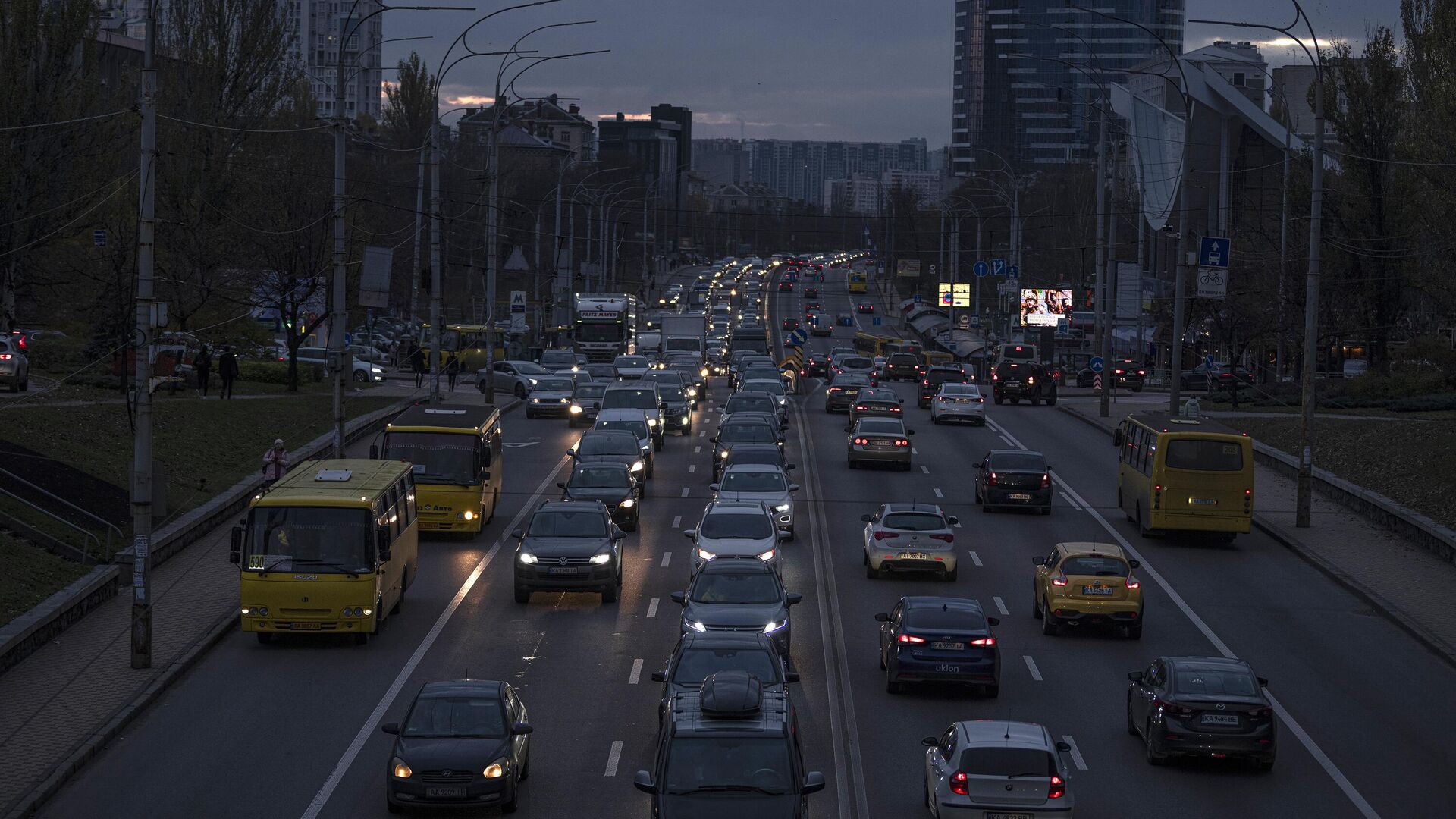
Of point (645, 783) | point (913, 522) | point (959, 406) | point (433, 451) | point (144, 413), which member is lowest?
point (645, 783)

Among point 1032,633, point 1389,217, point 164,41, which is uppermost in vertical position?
point 164,41

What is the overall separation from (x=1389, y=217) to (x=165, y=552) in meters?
48.8

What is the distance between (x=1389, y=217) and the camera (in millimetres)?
61125

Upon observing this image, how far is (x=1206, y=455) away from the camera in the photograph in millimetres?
33844

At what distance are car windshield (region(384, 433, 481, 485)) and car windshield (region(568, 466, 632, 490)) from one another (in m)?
2.64

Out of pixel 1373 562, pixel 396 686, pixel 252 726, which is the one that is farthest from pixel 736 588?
pixel 1373 562

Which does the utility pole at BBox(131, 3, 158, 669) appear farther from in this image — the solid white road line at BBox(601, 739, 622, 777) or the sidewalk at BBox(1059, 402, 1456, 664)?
the sidewalk at BBox(1059, 402, 1456, 664)

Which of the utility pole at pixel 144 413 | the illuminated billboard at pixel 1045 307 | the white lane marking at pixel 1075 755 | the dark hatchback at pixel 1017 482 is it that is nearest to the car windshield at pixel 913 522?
the dark hatchback at pixel 1017 482

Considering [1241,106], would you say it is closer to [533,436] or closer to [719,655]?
[533,436]

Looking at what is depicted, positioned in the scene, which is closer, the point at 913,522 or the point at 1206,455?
the point at 913,522

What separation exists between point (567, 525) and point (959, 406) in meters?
31.3

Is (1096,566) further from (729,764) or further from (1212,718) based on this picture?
(729,764)

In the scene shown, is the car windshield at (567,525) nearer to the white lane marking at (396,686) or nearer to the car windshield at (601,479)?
the white lane marking at (396,686)

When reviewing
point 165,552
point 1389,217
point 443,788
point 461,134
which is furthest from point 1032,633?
point 461,134
